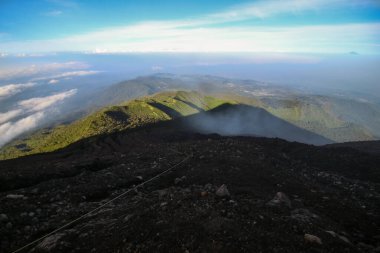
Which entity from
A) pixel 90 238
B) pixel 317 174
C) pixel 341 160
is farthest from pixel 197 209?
pixel 341 160

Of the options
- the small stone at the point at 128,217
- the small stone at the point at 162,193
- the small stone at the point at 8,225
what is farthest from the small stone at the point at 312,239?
the small stone at the point at 8,225

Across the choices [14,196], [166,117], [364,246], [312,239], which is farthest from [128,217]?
[166,117]

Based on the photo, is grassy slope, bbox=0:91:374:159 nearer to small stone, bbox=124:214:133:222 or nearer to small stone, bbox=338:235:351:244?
small stone, bbox=124:214:133:222

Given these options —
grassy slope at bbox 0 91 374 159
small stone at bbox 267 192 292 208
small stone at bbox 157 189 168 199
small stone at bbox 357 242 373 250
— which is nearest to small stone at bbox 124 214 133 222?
small stone at bbox 157 189 168 199

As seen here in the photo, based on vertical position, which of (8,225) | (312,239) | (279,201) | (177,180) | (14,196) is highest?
(312,239)

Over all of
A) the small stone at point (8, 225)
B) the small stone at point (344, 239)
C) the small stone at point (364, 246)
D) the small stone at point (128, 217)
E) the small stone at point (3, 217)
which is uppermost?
the small stone at point (128, 217)

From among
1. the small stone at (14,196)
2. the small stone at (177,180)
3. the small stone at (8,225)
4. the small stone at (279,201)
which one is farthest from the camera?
the small stone at (177,180)

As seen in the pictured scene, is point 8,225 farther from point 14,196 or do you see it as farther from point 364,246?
point 364,246

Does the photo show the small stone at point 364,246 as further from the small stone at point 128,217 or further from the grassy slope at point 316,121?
the grassy slope at point 316,121
